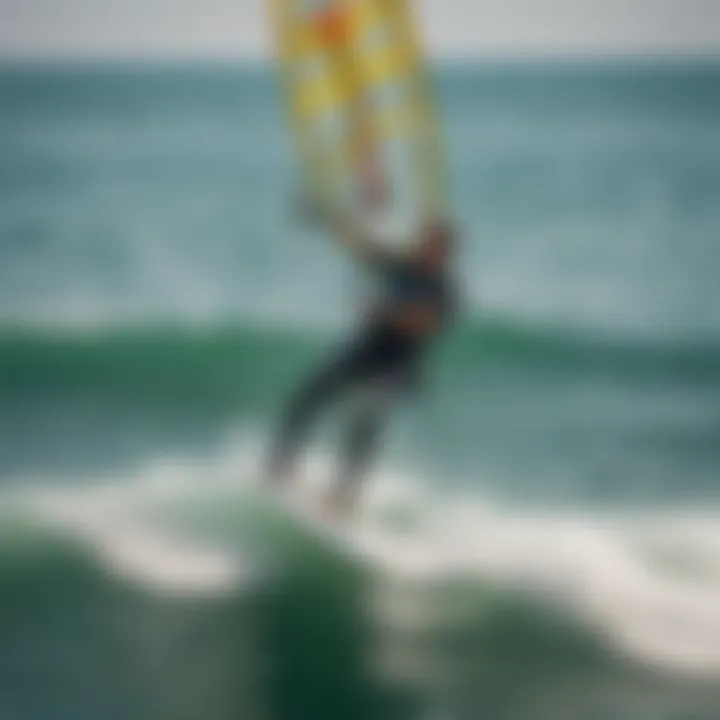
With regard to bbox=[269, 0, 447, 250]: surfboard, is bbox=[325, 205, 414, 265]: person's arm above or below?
below

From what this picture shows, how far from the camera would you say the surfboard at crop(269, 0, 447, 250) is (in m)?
1.45

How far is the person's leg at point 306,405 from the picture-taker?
4.83ft

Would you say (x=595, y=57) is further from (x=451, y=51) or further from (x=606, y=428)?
(x=606, y=428)

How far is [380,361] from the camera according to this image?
4.83 ft

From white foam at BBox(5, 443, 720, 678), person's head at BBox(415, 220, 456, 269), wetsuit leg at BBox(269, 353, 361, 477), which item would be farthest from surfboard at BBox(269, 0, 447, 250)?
white foam at BBox(5, 443, 720, 678)

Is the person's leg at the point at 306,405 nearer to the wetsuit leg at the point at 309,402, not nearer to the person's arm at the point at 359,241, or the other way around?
the wetsuit leg at the point at 309,402

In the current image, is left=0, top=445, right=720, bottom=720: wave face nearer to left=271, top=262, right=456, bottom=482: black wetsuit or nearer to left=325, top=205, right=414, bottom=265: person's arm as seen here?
left=271, top=262, right=456, bottom=482: black wetsuit

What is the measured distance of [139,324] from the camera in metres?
1.49

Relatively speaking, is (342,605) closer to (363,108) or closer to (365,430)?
(365,430)

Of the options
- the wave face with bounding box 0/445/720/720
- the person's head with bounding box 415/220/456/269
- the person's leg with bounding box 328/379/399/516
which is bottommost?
the wave face with bounding box 0/445/720/720

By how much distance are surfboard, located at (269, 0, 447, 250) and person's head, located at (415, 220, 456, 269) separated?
0.01 meters

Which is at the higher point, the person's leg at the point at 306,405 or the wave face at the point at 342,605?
the person's leg at the point at 306,405

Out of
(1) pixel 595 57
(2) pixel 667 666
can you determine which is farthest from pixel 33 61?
(2) pixel 667 666

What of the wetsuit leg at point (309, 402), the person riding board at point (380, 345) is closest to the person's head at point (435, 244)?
the person riding board at point (380, 345)
